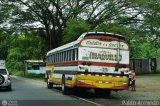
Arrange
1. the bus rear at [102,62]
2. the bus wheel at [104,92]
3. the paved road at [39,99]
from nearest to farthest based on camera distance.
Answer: the paved road at [39,99] < the bus rear at [102,62] < the bus wheel at [104,92]

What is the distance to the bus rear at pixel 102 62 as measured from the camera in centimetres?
2325

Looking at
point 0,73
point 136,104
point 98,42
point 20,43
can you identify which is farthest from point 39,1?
point 136,104

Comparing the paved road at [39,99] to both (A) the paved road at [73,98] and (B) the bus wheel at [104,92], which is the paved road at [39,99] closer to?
(A) the paved road at [73,98]

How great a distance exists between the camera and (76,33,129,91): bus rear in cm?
2325

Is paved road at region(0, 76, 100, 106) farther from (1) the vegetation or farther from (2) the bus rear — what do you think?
(1) the vegetation

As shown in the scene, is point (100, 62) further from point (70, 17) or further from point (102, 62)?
point (70, 17)

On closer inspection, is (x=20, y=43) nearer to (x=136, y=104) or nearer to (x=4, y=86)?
(x=4, y=86)

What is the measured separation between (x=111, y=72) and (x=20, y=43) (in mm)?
45319

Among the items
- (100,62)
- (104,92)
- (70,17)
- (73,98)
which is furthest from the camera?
(70,17)

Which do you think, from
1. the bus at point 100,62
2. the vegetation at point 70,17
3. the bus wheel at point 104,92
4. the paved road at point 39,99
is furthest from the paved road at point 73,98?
the vegetation at point 70,17

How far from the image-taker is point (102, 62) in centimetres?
2356

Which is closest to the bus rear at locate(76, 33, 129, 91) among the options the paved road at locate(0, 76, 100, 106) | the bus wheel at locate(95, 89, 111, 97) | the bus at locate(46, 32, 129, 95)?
the bus at locate(46, 32, 129, 95)

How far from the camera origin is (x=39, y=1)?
5631 centimetres

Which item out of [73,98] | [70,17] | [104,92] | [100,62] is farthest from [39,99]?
[70,17]
